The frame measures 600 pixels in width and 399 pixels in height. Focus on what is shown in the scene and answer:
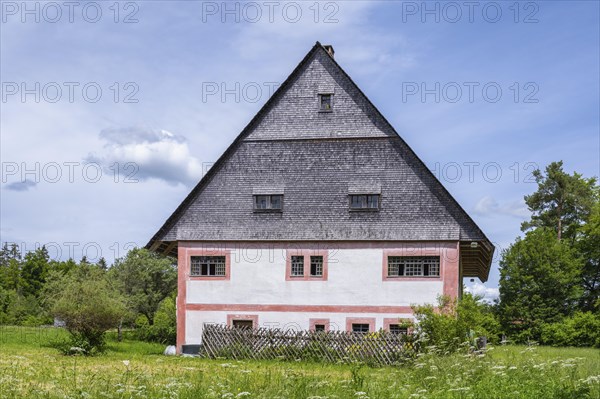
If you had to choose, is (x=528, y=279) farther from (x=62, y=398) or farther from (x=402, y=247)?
(x=62, y=398)

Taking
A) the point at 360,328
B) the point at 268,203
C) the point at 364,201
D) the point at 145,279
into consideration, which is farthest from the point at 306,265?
the point at 145,279

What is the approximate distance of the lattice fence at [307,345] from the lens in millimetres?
25922

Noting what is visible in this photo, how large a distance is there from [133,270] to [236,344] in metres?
32.7

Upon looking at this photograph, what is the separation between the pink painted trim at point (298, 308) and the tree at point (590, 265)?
122 feet

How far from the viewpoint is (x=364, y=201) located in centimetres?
3027

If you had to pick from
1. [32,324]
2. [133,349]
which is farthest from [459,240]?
[32,324]

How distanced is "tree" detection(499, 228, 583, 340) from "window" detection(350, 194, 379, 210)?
31.7 meters

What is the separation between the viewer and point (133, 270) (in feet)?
192

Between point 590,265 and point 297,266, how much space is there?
41018mm

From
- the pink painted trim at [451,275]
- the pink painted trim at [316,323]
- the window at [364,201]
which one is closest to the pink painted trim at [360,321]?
the pink painted trim at [316,323]

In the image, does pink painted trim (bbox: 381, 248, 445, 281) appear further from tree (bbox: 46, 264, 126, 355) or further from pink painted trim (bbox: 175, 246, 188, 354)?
tree (bbox: 46, 264, 126, 355)

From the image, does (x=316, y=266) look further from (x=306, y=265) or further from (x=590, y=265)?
(x=590, y=265)

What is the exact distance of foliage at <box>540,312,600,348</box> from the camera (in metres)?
53.6

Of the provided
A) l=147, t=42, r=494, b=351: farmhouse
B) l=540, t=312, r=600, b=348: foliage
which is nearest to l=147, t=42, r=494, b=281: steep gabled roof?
l=147, t=42, r=494, b=351: farmhouse
